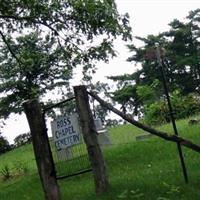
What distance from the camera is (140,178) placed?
1002cm

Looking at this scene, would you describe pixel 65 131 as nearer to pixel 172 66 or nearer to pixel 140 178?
pixel 140 178

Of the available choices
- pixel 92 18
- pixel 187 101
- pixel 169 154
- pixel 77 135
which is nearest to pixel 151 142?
pixel 169 154

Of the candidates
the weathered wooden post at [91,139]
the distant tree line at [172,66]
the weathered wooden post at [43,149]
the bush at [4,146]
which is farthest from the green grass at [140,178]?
the distant tree line at [172,66]

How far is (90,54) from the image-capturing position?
15789 mm

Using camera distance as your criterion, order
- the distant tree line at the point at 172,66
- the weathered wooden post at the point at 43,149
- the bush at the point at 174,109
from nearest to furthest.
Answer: the weathered wooden post at the point at 43,149, the bush at the point at 174,109, the distant tree line at the point at 172,66

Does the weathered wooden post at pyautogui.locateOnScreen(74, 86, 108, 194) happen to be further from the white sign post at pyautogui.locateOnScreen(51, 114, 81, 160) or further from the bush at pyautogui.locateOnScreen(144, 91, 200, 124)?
the bush at pyautogui.locateOnScreen(144, 91, 200, 124)

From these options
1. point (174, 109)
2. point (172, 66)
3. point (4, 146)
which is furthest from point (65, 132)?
point (172, 66)

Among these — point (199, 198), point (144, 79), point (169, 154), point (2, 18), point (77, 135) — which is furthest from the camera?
point (144, 79)

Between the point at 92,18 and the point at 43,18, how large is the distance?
67.2 inches

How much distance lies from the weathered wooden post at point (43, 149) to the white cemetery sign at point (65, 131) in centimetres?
39

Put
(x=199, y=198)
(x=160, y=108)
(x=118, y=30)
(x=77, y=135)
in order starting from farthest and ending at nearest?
(x=160, y=108) < (x=118, y=30) < (x=77, y=135) < (x=199, y=198)

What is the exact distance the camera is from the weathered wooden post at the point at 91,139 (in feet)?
28.1

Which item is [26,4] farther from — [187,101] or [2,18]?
[187,101]

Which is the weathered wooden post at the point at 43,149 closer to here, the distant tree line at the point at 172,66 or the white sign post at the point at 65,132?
the white sign post at the point at 65,132
